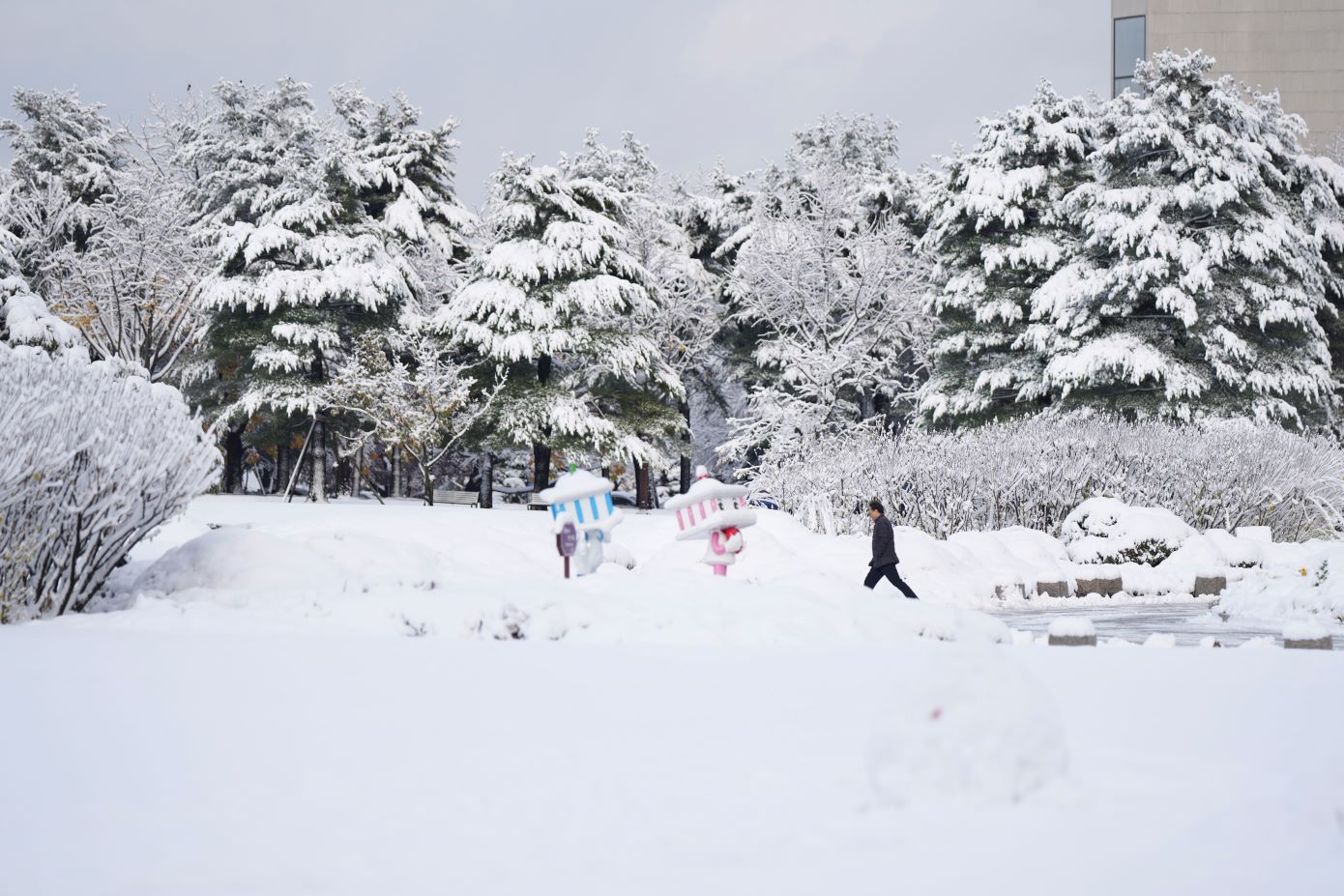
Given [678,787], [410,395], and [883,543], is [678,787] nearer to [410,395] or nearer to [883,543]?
[883,543]

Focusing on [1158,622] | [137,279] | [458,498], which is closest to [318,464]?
[137,279]

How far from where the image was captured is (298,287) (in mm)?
28594

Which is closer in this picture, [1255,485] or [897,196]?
[1255,485]

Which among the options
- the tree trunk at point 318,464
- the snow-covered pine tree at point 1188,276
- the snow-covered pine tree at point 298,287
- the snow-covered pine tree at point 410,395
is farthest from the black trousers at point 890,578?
the tree trunk at point 318,464

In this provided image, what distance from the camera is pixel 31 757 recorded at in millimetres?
5109

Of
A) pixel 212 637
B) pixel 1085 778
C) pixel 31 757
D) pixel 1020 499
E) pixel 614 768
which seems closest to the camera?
pixel 1085 778

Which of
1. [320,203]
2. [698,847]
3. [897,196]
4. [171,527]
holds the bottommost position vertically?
[698,847]

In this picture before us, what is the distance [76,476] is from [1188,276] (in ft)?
80.9

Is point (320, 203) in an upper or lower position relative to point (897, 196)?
lower

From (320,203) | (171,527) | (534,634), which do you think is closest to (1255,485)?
(534,634)

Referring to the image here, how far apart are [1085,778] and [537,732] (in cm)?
243

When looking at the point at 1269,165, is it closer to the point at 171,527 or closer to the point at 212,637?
the point at 171,527

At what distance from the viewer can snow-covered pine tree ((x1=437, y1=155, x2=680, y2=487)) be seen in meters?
29.2

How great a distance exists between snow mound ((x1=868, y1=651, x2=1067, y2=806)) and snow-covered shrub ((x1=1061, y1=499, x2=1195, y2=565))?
14638 mm
